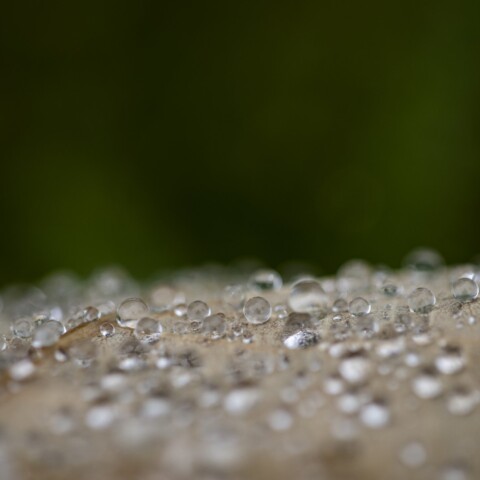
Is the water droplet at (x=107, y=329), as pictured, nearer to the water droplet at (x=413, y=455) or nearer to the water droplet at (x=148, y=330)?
the water droplet at (x=148, y=330)

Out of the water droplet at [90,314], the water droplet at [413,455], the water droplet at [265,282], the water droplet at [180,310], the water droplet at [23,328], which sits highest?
the water droplet at [90,314]

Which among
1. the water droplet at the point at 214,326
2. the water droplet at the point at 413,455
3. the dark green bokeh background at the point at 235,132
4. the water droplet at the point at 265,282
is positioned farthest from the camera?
the dark green bokeh background at the point at 235,132

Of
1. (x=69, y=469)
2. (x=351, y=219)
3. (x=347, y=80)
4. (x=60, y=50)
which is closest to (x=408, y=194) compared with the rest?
(x=351, y=219)

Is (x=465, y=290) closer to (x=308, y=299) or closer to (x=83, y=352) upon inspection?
(x=308, y=299)

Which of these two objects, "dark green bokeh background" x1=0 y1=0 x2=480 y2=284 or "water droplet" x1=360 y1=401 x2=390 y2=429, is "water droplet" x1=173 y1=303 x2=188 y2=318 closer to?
"water droplet" x1=360 y1=401 x2=390 y2=429

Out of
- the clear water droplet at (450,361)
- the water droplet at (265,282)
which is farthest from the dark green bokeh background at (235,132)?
the clear water droplet at (450,361)

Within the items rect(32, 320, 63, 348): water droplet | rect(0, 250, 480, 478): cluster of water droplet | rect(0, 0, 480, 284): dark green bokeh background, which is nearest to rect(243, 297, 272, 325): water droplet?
rect(0, 250, 480, 478): cluster of water droplet

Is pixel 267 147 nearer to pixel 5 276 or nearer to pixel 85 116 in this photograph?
pixel 85 116
